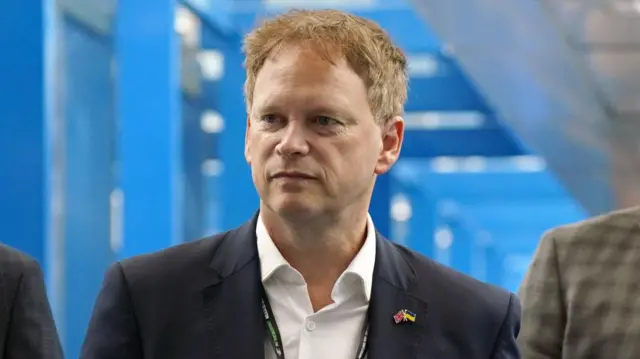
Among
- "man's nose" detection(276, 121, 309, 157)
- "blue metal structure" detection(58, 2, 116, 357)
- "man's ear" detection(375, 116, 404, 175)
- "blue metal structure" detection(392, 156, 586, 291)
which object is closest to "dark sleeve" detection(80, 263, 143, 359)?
"man's nose" detection(276, 121, 309, 157)

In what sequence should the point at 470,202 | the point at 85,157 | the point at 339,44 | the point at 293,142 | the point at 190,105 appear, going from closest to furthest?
the point at 293,142 < the point at 339,44 < the point at 85,157 < the point at 190,105 < the point at 470,202

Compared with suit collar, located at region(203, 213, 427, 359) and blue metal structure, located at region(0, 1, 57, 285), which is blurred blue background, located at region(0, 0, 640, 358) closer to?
blue metal structure, located at region(0, 1, 57, 285)

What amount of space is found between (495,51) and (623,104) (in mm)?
1577

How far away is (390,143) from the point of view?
7.56ft

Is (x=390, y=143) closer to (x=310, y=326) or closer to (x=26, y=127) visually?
(x=310, y=326)

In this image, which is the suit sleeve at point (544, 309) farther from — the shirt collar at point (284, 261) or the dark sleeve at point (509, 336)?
the shirt collar at point (284, 261)

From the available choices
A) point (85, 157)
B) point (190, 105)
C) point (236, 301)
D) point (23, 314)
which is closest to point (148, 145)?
point (85, 157)

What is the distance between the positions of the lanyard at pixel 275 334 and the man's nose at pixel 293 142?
295mm

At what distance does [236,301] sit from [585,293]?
2.16ft

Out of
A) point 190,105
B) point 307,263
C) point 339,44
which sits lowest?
point 307,263

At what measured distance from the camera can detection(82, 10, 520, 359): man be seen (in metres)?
2.10

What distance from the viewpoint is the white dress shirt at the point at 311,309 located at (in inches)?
83.2

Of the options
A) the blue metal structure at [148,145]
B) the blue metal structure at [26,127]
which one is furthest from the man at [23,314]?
the blue metal structure at [148,145]

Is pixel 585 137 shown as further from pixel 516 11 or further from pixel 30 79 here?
pixel 30 79
